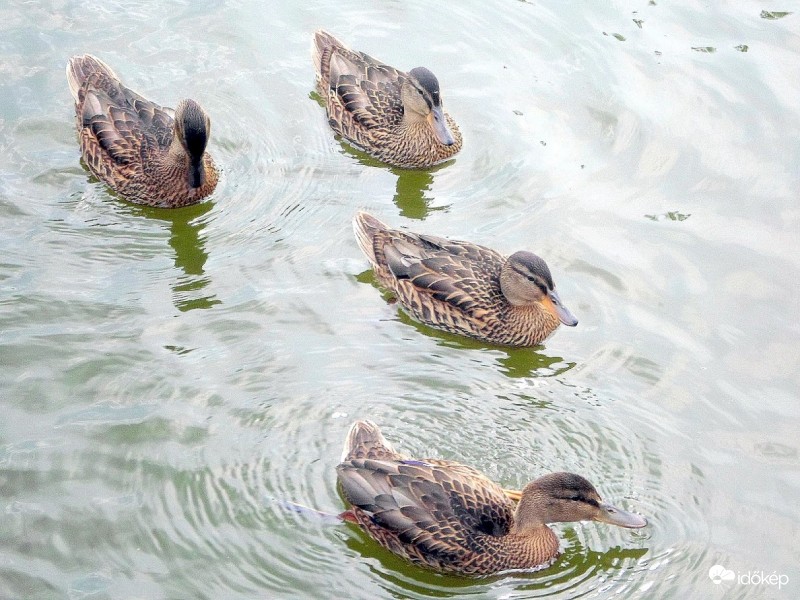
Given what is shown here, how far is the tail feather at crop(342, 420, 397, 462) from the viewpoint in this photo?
7.47 meters

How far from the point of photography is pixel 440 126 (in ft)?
35.9

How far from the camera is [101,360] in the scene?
8.45 meters

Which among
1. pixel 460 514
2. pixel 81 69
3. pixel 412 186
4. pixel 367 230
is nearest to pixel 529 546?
pixel 460 514

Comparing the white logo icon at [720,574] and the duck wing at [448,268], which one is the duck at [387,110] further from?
the white logo icon at [720,574]

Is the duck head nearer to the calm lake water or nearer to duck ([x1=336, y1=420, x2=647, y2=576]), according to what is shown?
the calm lake water

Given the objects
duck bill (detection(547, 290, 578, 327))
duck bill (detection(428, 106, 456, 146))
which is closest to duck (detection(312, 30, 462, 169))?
duck bill (detection(428, 106, 456, 146))

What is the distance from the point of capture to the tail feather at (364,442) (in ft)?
24.5

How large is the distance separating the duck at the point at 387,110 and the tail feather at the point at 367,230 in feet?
4.81

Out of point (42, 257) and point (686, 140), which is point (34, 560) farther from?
point (686, 140)

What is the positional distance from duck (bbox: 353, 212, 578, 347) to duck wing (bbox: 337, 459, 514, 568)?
219 centimetres

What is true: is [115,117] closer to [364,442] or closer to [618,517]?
[364,442]

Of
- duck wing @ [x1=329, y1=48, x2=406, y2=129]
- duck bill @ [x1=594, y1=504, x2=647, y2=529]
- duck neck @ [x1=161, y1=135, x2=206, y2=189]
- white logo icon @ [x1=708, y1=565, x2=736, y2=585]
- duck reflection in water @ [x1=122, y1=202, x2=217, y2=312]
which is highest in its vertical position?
duck wing @ [x1=329, y1=48, x2=406, y2=129]

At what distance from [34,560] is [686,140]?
750 centimetres

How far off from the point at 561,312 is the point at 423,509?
2581mm
